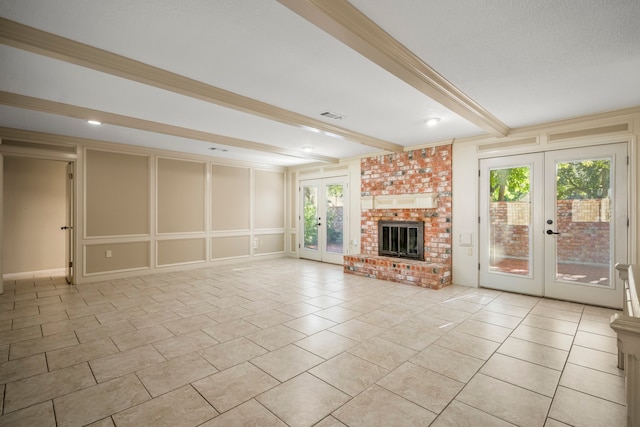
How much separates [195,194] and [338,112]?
4074 mm

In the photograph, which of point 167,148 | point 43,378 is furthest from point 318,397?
point 167,148

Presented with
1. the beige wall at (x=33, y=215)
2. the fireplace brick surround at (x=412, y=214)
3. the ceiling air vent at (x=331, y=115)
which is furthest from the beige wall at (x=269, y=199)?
the ceiling air vent at (x=331, y=115)

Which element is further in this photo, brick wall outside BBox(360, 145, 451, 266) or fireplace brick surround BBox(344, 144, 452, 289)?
brick wall outside BBox(360, 145, 451, 266)

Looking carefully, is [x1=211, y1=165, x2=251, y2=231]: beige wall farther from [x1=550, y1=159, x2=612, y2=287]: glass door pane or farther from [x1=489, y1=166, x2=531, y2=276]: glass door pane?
[x1=550, y1=159, x2=612, y2=287]: glass door pane

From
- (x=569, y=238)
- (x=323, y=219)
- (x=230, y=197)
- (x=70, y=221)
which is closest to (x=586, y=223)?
(x=569, y=238)

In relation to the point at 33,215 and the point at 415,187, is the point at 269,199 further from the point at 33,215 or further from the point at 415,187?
the point at 33,215

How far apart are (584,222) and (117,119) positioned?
620 centimetres

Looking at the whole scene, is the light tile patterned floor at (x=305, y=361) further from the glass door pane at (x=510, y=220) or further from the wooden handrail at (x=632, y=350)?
the wooden handrail at (x=632, y=350)

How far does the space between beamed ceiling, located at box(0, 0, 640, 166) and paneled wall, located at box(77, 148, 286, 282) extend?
1.43 m

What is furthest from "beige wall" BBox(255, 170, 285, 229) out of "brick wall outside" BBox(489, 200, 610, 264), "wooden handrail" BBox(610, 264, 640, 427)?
"wooden handrail" BBox(610, 264, 640, 427)

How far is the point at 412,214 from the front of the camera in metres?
5.77

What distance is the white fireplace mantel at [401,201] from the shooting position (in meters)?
5.41

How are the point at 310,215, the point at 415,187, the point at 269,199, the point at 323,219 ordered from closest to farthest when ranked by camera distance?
the point at 415,187 → the point at 323,219 → the point at 310,215 → the point at 269,199

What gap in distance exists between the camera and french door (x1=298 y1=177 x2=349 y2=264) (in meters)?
7.11
